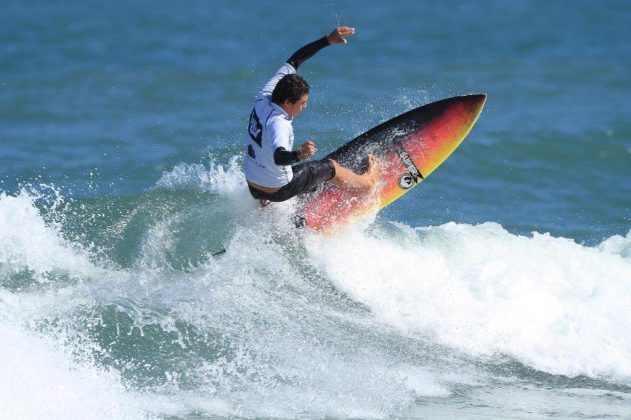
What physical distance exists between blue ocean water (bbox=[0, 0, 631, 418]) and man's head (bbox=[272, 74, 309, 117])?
A: 1207mm

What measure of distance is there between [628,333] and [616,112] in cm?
798

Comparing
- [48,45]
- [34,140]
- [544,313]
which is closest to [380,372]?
[544,313]

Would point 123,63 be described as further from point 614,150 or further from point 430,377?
point 430,377

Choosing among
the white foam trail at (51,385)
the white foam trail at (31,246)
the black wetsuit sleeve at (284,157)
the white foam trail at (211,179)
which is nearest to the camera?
the white foam trail at (51,385)

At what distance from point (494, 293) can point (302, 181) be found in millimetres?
2136

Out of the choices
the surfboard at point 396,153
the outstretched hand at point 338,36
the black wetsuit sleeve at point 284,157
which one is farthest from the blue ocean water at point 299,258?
the outstretched hand at point 338,36

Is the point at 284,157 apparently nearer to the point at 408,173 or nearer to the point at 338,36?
the point at 338,36

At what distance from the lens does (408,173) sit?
29.1 feet

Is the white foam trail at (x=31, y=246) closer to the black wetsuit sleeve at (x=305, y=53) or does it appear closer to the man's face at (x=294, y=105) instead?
the man's face at (x=294, y=105)

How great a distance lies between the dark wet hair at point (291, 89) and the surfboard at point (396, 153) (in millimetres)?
1428

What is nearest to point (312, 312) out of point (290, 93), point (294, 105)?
point (294, 105)

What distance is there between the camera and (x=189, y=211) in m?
8.92

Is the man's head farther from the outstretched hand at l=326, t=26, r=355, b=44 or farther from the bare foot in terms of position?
the bare foot

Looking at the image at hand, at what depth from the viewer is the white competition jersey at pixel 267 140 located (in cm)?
708
